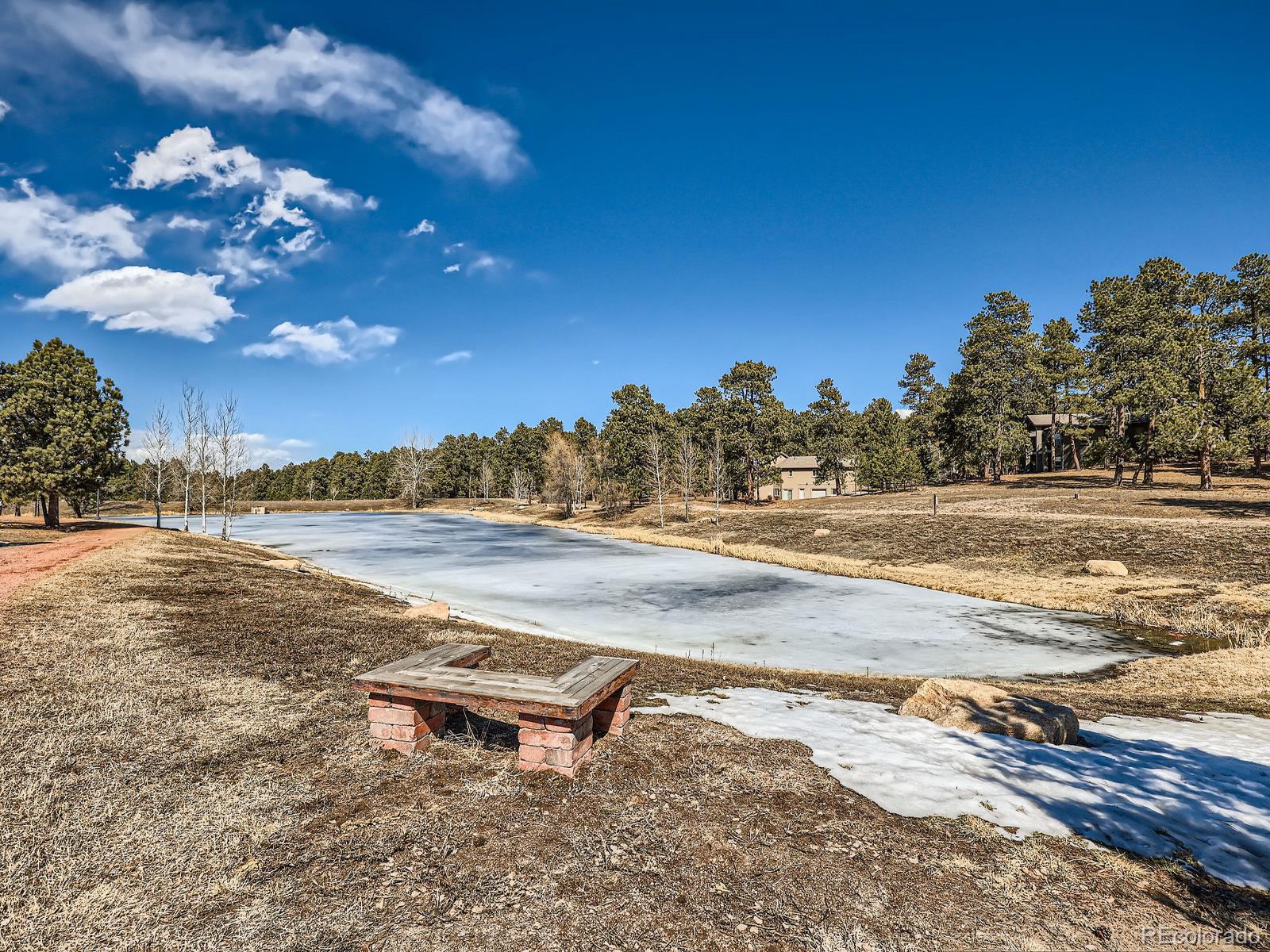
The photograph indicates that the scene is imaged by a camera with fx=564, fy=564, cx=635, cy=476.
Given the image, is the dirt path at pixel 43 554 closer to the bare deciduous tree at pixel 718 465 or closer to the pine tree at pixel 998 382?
the bare deciduous tree at pixel 718 465

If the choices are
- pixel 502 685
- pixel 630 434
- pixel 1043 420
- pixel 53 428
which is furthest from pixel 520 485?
pixel 502 685

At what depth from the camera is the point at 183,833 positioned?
4.13m

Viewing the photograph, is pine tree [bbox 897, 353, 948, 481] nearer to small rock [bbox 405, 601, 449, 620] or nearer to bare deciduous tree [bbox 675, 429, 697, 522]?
bare deciduous tree [bbox 675, 429, 697, 522]

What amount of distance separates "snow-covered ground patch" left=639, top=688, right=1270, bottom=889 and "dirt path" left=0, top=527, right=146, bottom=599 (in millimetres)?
15519

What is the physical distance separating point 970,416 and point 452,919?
210ft

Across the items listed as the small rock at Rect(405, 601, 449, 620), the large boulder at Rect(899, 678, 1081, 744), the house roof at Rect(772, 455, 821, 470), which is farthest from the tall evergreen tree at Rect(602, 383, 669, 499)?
the large boulder at Rect(899, 678, 1081, 744)

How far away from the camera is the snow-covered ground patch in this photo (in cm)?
430

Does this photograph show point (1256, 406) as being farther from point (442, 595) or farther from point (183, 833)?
point (183, 833)

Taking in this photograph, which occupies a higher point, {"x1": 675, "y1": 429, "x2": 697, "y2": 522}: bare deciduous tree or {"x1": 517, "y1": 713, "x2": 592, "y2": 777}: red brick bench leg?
{"x1": 675, "y1": 429, "x2": 697, "y2": 522}: bare deciduous tree

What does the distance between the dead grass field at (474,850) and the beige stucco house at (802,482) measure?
220 feet

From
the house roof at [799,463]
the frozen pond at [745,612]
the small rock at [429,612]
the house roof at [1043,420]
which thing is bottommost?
the frozen pond at [745,612]

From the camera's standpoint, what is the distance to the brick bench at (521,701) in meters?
4.84

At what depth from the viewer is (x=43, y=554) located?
18188mm

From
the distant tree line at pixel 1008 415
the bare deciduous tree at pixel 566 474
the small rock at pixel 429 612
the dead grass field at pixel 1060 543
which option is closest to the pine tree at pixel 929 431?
the distant tree line at pixel 1008 415
